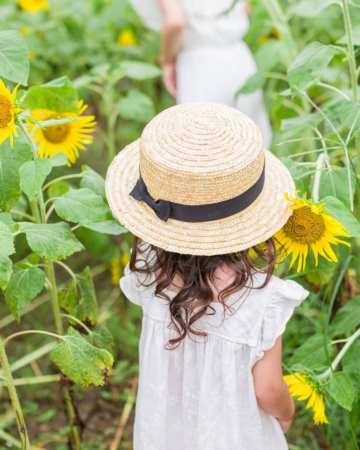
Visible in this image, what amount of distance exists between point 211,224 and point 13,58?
1.95ft

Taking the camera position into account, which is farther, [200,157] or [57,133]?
[57,133]

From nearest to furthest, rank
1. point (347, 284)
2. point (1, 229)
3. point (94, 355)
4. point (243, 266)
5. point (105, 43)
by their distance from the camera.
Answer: point (1, 229)
point (243, 266)
point (94, 355)
point (347, 284)
point (105, 43)

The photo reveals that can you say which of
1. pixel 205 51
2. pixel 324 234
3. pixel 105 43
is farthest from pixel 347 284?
pixel 105 43

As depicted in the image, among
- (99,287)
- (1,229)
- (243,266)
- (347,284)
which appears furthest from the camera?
(99,287)

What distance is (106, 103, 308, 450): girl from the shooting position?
5.14 feet

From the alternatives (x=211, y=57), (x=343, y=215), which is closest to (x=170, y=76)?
(x=211, y=57)

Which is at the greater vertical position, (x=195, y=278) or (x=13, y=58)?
(x=13, y=58)

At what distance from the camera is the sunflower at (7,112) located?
163 centimetres

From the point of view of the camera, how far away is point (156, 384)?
1.79m

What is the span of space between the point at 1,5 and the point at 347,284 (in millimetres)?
2232

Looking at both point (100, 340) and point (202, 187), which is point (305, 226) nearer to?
point (202, 187)

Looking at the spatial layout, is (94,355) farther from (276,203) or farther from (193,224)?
(276,203)

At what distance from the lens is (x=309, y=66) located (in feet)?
6.32

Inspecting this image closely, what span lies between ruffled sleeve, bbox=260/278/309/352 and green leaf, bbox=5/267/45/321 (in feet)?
1.79
